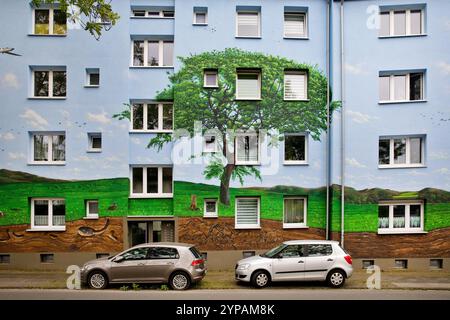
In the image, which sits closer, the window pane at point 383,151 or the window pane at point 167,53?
the window pane at point 383,151

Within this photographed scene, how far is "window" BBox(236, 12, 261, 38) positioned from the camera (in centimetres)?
1528

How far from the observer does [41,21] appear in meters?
15.1

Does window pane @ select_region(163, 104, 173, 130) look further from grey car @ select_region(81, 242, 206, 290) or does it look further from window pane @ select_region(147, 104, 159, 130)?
grey car @ select_region(81, 242, 206, 290)

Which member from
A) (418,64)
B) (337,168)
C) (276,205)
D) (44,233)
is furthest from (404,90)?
(44,233)

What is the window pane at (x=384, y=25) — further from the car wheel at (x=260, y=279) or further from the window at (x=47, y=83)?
the window at (x=47, y=83)

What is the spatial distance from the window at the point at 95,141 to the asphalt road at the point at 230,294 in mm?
6256

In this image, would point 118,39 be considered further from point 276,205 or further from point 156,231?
point 276,205

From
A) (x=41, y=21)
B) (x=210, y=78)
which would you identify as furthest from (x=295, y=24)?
(x=41, y=21)

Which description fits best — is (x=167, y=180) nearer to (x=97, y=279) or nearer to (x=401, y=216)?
(x=97, y=279)

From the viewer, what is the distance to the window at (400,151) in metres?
14.8

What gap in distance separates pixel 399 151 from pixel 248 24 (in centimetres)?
891

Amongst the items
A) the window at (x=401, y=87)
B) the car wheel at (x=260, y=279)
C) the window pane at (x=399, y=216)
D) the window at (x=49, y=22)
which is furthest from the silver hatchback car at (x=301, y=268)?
the window at (x=49, y=22)

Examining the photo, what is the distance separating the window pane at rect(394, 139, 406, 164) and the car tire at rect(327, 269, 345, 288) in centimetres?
638

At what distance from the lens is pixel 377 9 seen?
14820mm
